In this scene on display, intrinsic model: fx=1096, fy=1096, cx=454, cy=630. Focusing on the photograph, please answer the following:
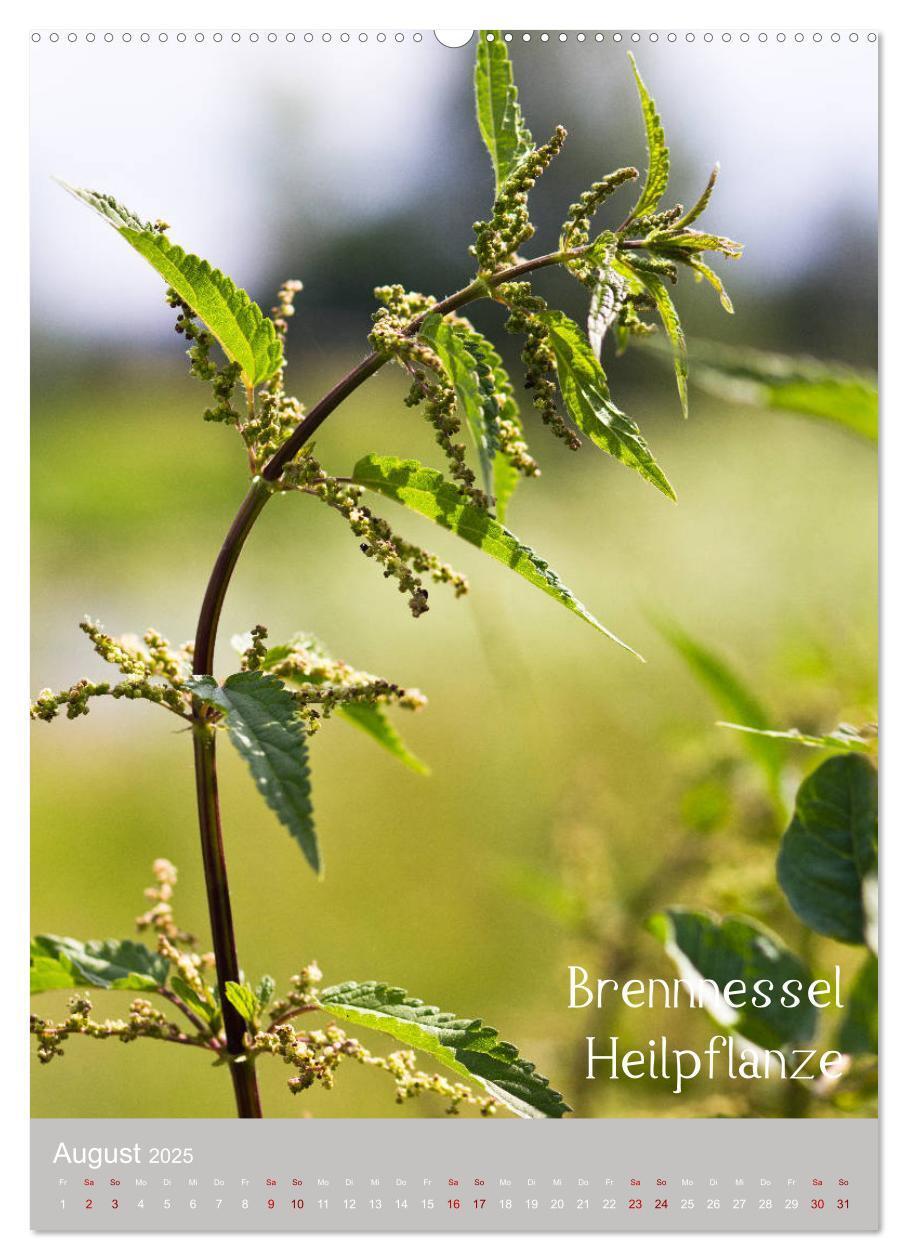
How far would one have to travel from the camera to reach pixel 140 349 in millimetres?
2346

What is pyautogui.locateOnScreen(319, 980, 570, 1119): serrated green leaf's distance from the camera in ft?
2.15

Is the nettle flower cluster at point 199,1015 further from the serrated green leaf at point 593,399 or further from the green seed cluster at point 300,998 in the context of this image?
the serrated green leaf at point 593,399

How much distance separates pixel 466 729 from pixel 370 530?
97.0 inches

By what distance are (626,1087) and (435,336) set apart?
84cm

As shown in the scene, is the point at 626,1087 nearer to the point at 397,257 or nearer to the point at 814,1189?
the point at 814,1189

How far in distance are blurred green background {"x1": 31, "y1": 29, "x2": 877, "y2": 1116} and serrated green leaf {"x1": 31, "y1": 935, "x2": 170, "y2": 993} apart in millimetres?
220

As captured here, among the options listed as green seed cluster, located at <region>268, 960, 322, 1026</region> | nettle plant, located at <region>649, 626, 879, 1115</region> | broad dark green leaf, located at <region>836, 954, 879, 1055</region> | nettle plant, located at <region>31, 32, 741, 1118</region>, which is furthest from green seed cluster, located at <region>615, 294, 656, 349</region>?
broad dark green leaf, located at <region>836, 954, 879, 1055</region>

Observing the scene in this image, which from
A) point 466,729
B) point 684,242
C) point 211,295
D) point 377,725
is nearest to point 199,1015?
point 377,725

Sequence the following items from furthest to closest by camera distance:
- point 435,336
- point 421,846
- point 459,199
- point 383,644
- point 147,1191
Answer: point 383,644
point 421,846
point 459,199
point 147,1191
point 435,336

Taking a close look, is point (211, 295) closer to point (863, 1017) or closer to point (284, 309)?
point (284, 309)

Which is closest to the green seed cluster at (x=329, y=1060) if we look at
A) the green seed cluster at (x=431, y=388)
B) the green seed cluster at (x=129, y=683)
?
the green seed cluster at (x=129, y=683)

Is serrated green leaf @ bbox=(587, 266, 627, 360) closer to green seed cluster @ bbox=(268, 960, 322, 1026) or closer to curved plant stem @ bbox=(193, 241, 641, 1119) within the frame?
curved plant stem @ bbox=(193, 241, 641, 1119)

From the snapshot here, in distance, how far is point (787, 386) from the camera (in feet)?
2.46

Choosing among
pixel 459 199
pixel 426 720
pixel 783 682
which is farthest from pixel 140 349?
pixel 783 682
